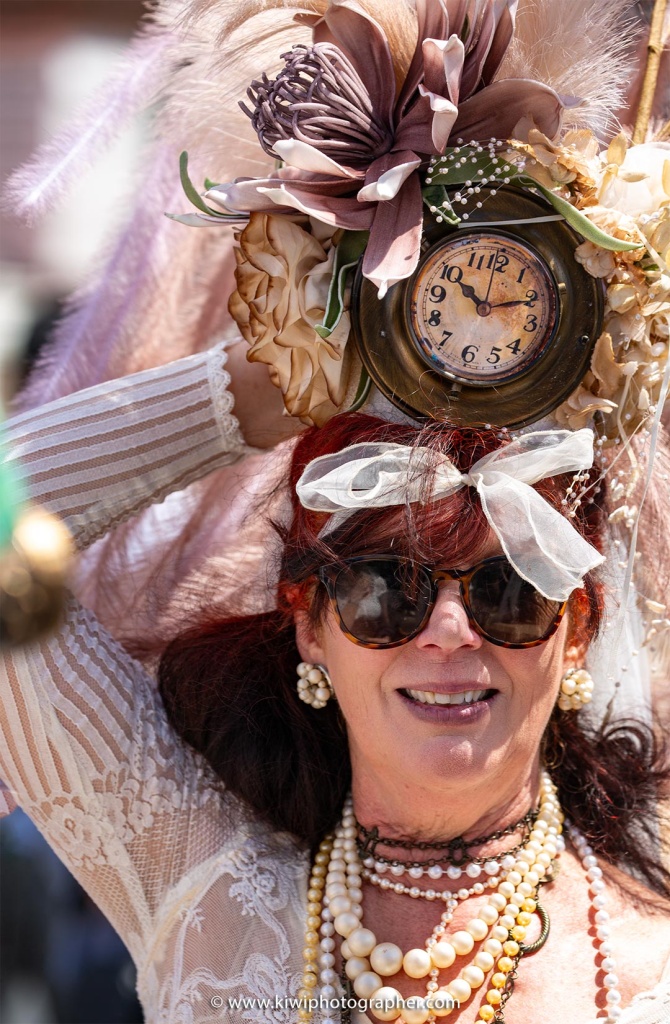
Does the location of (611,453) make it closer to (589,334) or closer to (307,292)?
(589,334)

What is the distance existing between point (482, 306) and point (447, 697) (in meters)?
0.61

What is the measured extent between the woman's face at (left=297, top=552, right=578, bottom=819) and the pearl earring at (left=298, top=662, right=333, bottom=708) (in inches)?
5.1

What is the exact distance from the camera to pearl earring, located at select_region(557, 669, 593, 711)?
185cm

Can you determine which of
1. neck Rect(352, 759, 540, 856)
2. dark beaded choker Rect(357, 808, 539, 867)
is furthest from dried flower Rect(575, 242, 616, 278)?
dark beaded choker Rect(357, 808, 539, 867)

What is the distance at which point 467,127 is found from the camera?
1.59m

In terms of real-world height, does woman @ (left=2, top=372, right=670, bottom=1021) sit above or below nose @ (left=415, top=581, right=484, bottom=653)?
below

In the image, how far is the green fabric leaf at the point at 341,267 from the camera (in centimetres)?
163

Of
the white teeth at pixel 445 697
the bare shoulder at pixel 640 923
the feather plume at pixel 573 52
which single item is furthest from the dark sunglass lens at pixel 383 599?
the feather plume at pixel 573 52

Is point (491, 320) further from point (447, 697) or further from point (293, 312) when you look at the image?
point (447, 697)

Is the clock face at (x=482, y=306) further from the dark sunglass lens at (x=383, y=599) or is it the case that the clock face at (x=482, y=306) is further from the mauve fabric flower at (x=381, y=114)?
the dark sunglass lens at (x=383, y=599)

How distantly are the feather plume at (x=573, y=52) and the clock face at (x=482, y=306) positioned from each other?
269mm

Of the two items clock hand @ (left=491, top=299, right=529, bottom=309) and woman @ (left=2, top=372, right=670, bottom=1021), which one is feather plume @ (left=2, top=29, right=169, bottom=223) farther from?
clock hand @ (left=491, top=299, right=529, bottom=309)

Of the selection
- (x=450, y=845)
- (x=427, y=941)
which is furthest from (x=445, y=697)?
(x=427, y=941)

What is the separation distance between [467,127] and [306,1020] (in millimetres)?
1411
